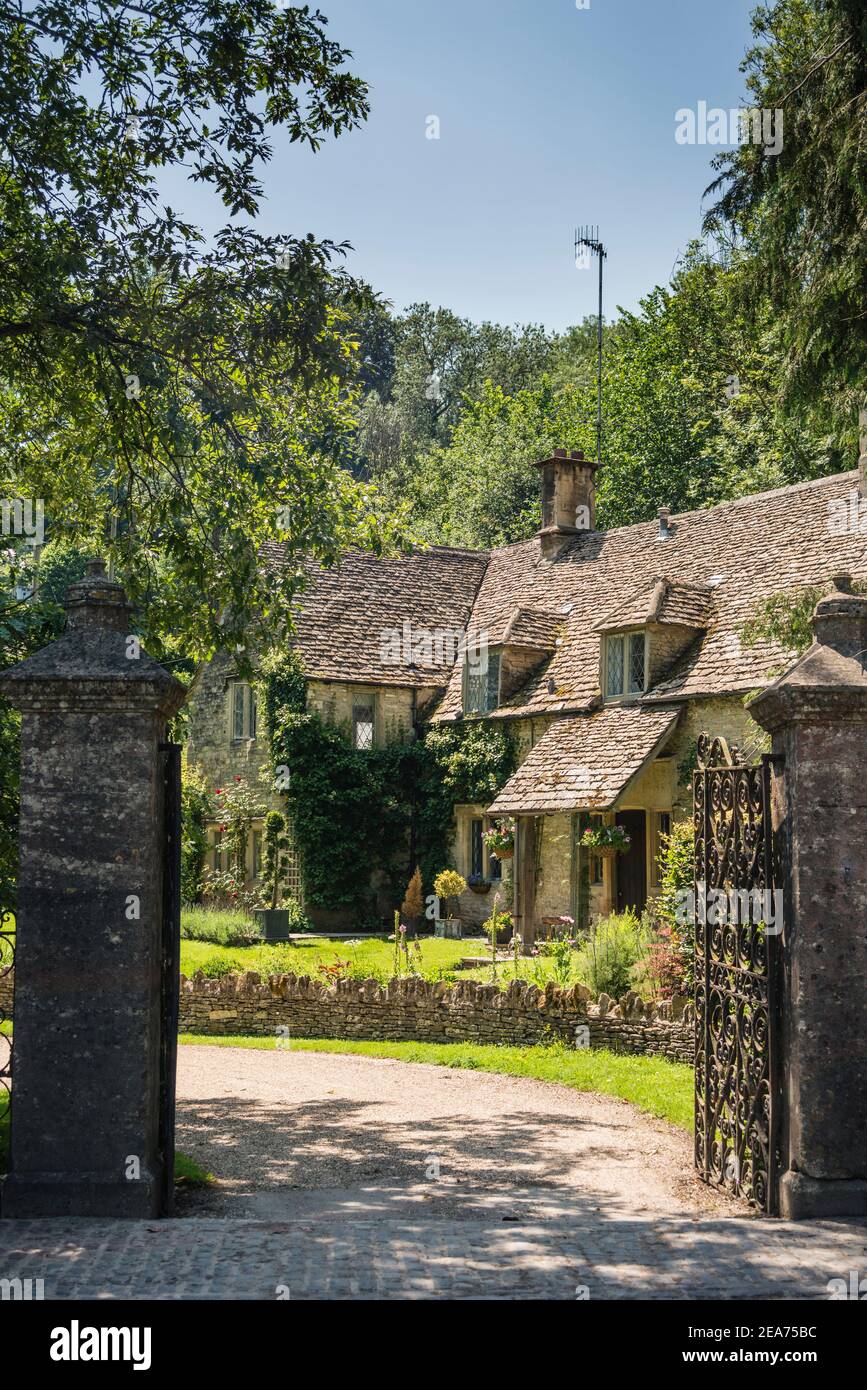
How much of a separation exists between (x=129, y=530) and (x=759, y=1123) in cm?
759

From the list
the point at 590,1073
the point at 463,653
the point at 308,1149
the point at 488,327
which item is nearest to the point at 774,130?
the point at 590,1073

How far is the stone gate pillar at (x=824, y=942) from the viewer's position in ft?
21.0

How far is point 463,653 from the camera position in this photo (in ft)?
97.2

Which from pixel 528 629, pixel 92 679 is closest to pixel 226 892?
pixel 528 629

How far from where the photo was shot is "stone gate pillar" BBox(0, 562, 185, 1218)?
6.38m

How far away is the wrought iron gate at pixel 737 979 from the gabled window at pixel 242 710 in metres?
22.8

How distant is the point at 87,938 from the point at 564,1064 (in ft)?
23.7

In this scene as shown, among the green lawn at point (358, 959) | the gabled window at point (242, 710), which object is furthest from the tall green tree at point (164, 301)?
the gabled window at point (242, 710)

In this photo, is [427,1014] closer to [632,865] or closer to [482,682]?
[632,865]

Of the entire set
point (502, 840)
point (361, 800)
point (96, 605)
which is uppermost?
point (96, 605)

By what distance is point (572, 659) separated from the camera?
2664 cm

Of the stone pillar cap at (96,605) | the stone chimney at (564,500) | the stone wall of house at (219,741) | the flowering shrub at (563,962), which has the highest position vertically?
the stone chimney at (564,500)

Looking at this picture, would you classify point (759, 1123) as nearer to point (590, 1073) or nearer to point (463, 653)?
point (590, 1073)

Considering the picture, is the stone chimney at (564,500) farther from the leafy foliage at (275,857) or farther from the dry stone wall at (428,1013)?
the dry stone wall at (428,1013)
